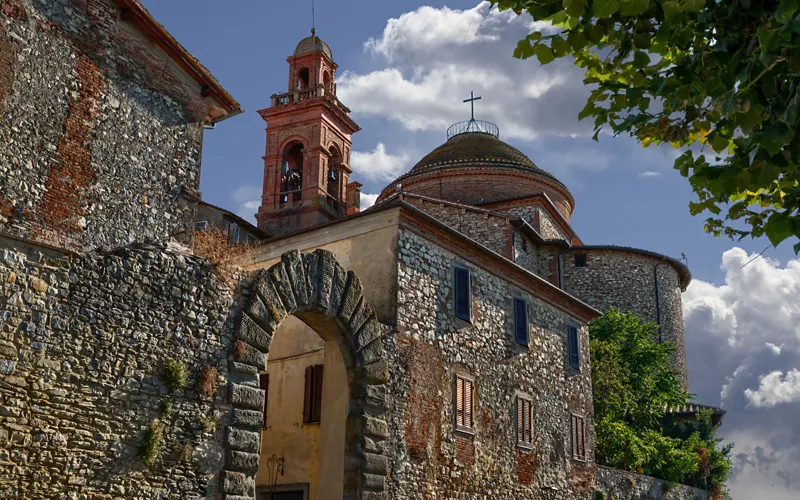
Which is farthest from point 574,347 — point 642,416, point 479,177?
point 479,177

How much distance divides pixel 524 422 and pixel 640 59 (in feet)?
42.7

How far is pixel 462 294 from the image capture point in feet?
56.9

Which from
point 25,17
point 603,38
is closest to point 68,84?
point 25,17

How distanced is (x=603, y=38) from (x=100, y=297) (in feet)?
23.2

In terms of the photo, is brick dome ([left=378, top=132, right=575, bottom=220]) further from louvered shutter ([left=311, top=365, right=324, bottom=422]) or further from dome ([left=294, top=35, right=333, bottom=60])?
louvered shutter ([left=311, top=365, right=324, bottom=422])

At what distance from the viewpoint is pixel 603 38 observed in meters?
→ 6.91

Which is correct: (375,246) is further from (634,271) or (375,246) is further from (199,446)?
(634,271)

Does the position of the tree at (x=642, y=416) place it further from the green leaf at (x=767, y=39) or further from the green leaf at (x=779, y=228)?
the green leaf at (x=767, y=39)

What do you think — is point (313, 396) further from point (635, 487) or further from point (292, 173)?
point (292, 173)

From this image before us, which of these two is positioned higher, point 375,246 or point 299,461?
point 375,246

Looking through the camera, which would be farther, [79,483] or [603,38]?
[79,483]

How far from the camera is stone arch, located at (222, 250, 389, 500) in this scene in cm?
1202

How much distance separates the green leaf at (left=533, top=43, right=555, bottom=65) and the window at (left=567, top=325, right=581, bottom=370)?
50.2ft

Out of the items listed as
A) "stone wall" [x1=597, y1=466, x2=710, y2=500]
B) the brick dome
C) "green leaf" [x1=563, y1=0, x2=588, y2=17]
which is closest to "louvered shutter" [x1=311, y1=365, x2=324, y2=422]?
"stone wall" [x1=597, y1=466, x2=710, y2=500]
